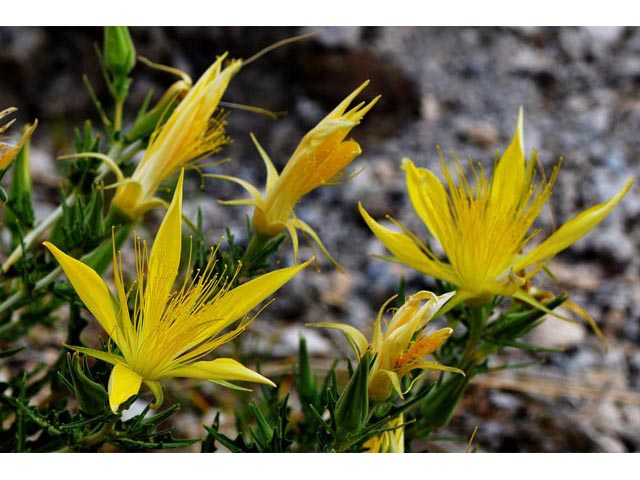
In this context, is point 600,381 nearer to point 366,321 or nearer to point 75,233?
point 366,321

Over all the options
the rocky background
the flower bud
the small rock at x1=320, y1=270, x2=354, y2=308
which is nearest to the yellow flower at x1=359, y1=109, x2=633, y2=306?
the flower bud

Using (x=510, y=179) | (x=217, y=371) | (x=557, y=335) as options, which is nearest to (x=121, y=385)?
(x=217, y=371)

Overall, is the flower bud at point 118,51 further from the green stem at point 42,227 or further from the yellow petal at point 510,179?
the yellow petal at point 510,179

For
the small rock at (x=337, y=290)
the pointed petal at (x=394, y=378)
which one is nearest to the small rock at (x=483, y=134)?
the small rock at (x=337, y=290)

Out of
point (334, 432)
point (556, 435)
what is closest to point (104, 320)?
point (334, 432)

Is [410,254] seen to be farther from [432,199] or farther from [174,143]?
[174,143]

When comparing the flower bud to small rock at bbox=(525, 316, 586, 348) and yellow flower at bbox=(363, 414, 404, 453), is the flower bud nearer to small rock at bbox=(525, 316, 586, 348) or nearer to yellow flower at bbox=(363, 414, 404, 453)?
yellow flower at bbox=(363, 414, 404, 453)

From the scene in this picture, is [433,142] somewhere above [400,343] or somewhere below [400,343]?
below
